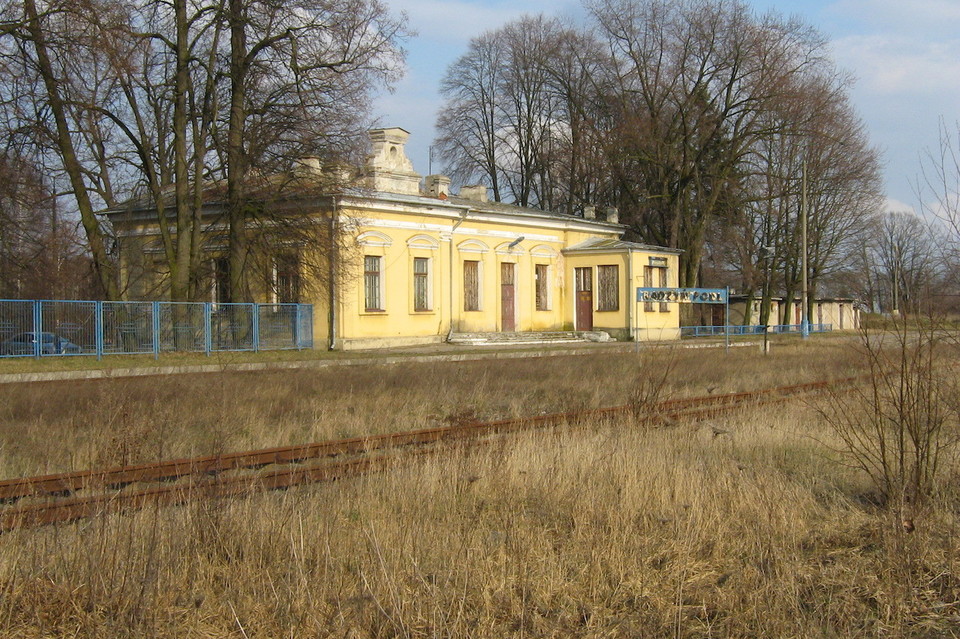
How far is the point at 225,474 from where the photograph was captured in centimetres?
841

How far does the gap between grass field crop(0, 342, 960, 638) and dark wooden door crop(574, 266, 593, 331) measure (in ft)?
98.6

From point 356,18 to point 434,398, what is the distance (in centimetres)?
1630

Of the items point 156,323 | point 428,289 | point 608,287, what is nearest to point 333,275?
point 428,289

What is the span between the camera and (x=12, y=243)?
30734mm

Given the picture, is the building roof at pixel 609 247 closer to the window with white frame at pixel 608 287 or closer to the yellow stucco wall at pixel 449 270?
the yellow stucco wall at pixel 449 270

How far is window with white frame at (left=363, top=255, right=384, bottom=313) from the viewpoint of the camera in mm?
31953

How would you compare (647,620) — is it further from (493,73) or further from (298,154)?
(493,73)

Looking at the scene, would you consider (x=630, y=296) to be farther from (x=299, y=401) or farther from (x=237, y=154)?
(x=299, y=401)

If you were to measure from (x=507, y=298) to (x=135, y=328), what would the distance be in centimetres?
1629

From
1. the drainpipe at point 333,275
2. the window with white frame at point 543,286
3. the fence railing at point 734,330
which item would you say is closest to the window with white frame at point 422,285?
the drainpipe at point 333,275

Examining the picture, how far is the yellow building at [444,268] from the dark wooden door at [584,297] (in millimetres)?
48

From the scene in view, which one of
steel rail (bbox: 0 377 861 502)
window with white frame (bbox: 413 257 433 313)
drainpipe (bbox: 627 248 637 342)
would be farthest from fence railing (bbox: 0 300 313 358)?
steel rail (bbox: 0 377 861 502)

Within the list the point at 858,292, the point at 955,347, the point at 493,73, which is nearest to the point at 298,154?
the point at 858,292

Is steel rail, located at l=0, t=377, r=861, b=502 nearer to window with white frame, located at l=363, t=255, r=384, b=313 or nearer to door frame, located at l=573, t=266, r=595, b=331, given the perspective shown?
window with white frame, located at l=363, t=255, r=384, b=313
